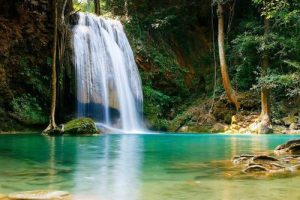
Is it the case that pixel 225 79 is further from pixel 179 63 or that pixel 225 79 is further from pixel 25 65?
pixel 25 65

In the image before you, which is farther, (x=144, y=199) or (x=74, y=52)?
(x=74, y=52)

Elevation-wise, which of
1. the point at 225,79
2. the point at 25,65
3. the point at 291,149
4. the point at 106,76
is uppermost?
the point at 25,65

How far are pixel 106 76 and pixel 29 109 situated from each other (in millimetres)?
3950

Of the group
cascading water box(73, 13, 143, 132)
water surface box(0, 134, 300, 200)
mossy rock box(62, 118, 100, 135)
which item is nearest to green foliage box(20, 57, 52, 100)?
cascading water box(73, 13, 143, 132)

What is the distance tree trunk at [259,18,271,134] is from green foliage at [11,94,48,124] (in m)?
9.12

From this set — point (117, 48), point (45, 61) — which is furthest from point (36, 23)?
point (117, 48)

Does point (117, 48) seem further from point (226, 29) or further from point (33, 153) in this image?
point (33, 153)

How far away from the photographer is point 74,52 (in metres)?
19.2

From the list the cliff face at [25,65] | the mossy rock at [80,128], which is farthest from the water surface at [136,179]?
the cliff face at [25,65]

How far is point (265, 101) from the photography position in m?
18.9

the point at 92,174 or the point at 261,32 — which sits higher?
the point at 261,32

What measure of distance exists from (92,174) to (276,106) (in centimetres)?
1536

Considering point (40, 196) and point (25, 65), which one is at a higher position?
point (25, 65)

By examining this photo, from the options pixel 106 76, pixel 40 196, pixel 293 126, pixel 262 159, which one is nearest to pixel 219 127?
pixel 293 126
